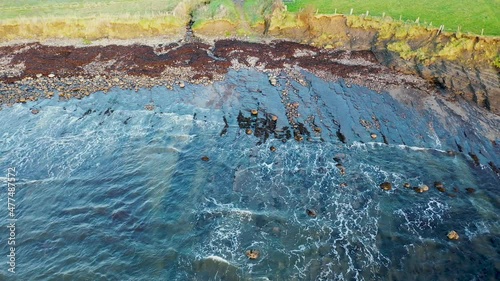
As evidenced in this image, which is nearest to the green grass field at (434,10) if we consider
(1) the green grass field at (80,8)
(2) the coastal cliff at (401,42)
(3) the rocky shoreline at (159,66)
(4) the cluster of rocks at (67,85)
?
(2) the coastal cliff at (401,42)

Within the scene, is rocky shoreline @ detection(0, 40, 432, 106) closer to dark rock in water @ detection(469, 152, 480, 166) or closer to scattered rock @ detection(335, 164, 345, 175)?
dark rock in water @ detection(469, 152, 480, 166)

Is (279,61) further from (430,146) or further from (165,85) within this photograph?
(430,146)

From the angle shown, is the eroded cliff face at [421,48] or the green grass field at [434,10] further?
the green grass field at [434,10]

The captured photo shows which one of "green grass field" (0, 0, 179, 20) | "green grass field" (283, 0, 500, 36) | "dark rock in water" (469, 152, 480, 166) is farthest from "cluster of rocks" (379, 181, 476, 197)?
"green grass field" (0, 0, 179, 20)

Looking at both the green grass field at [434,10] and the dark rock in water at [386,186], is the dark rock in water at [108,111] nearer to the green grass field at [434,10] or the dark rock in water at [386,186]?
the dark rock in water at [386,186]

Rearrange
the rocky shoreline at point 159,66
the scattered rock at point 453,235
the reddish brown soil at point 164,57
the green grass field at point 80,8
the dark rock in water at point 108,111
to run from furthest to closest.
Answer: the green grass field at point 80,8 < the reddish brown soil at point 164,57 < the rocky shoreline at point 159,66 < the dark rock in water at point 108,111 < the scattered rock at point 453,235

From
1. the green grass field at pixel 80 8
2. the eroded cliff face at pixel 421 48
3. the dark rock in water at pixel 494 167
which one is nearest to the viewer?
the dark rock in water at pixel 494 167

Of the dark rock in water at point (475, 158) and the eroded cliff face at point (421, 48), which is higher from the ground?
the eroded cliff face at point (421, 48)

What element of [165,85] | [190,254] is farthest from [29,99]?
[190,254]
